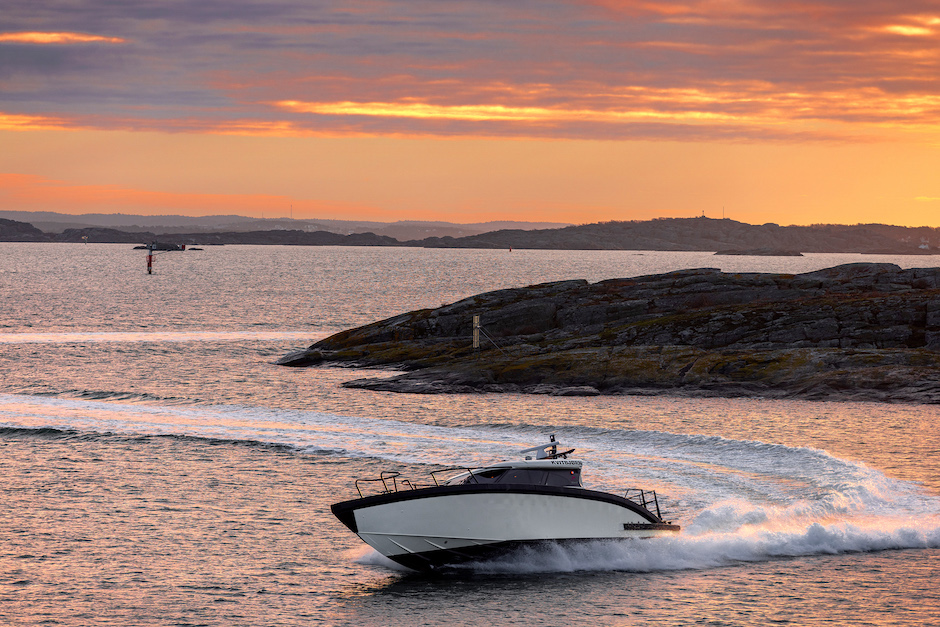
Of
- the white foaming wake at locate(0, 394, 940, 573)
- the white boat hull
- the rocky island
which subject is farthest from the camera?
the rocky island

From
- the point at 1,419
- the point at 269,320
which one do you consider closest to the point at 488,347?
the point at 1,419

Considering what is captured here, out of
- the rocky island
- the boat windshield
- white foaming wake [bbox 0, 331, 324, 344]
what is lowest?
white foaming wake [bbox 0, 331, 324, 344]

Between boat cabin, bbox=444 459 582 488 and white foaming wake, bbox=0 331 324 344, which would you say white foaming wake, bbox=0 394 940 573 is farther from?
white foaming wake, bbox=0 331 324 344

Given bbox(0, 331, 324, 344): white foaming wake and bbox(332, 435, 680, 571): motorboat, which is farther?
bbox(0, 331, 324, 344): white foaming wake

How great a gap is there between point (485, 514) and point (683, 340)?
38.0 m

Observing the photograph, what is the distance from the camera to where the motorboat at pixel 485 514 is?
2286 cm

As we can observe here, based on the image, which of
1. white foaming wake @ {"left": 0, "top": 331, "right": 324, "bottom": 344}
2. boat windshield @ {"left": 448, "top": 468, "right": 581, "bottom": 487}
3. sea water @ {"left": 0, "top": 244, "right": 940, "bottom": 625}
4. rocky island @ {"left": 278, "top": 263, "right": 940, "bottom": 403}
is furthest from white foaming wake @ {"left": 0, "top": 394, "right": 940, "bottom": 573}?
white foaming wake @ {"left": 0, "top": 331, "right": 324, "bottom": 344}

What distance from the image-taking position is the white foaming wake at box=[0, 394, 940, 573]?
2495 cm

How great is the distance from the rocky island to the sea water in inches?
109

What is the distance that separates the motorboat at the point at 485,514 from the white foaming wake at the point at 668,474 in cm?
63

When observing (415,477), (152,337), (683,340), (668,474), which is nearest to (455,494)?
(415,477)

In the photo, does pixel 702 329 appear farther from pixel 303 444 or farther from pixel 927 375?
pixel 303 444

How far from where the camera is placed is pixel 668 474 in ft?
107

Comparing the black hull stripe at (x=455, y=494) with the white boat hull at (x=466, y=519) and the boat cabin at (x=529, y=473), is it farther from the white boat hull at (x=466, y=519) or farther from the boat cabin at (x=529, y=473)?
the boat cabin at (x=529, y=473)
